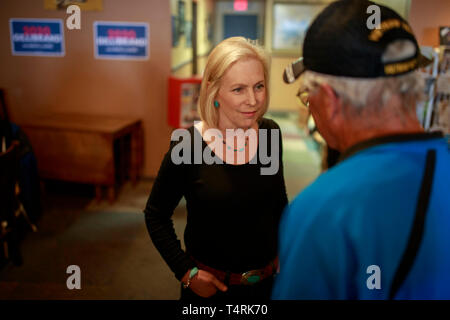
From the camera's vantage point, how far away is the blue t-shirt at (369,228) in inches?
22.6

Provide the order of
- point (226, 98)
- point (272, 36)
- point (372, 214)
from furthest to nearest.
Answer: point (272, 36)
point (226, 98)
point (372, 214)

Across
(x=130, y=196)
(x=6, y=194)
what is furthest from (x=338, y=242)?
(x=130, y=196)

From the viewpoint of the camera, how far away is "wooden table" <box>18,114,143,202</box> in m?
3.61

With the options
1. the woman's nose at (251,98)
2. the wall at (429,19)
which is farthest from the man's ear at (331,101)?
the wall at (429,19)

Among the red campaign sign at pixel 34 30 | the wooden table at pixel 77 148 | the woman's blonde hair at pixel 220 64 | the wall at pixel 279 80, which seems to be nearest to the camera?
the woman's blonde hair at pixel 220 64

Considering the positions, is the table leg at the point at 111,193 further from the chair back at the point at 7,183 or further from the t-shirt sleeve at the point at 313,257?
the t-shirt sleeve at the point at 313,257

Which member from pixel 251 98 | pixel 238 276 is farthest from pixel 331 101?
pixel 238 276

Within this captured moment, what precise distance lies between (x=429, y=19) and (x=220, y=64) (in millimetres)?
2206

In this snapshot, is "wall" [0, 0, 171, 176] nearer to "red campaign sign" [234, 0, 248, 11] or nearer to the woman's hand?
the woman's hand

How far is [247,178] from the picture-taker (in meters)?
1.16

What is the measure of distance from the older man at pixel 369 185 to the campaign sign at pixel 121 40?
3587 mm
